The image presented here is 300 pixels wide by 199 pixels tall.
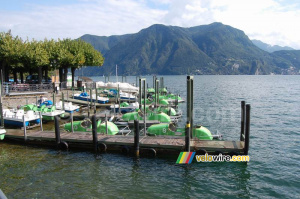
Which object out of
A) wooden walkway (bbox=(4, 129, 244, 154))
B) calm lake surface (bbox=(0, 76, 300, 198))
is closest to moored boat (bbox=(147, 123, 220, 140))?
wooden walkway (bbox=(4, 129, 244, 154))

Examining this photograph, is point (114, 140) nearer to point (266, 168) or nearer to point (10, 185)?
point (10, 185)

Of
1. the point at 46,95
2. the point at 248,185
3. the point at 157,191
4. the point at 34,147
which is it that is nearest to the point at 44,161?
the point at 34,147

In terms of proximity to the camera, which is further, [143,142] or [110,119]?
[110,119]

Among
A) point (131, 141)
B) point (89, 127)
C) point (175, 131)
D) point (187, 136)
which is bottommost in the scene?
point (131, 141)

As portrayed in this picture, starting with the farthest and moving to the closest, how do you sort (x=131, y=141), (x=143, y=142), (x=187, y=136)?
1. (x=131, y=141)
2. (x=143, y=142)
3. (x=187, y=136)

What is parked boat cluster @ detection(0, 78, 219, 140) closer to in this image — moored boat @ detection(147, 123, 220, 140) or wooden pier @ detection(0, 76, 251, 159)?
moored boat @ detection(147, 123, 220, 140)

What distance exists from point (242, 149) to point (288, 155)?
596 cm

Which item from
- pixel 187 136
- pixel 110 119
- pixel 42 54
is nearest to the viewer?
pixel 187 136

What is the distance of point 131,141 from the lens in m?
20.5

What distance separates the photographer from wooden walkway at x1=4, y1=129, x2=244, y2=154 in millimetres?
18703

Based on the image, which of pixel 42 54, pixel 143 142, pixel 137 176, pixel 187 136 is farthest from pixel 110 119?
pixel 42 54

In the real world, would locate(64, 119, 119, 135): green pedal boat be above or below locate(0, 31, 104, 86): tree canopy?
below

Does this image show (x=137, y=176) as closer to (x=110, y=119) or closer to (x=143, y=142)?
(x=143, y=142)

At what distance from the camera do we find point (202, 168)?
18.2m
